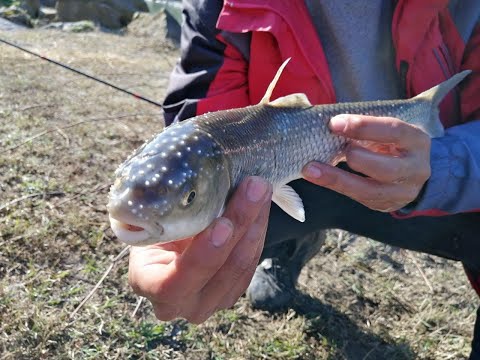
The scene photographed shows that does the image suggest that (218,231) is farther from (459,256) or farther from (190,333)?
(459,256)

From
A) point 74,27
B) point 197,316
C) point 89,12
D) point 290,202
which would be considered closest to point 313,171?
point 290,202

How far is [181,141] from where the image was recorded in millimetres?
1324

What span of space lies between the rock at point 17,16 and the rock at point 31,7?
74 centimetres

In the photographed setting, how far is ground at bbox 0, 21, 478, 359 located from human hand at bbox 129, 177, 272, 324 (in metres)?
0.68

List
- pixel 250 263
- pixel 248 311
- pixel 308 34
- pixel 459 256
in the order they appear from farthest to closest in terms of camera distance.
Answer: pixel 248 311
pixel 459 256
pixel 308 34
pixel 250 263

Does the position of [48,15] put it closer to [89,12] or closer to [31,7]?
[31,7]

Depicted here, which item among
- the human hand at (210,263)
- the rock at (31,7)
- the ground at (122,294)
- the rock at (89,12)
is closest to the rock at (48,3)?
the rock at (31,7)

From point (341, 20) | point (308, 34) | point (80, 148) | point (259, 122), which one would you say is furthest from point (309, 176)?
point (80, 148)

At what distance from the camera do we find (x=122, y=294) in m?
2.43

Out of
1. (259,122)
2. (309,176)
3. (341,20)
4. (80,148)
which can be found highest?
(341,20)

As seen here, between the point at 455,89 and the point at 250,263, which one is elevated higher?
the point at 455,89

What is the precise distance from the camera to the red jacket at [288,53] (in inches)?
79.6

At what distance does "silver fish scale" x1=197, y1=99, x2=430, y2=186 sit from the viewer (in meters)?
1.48

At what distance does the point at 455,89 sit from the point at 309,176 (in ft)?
3.43
